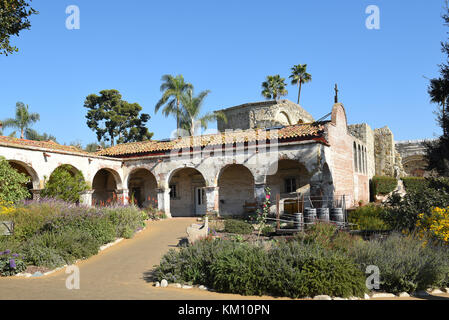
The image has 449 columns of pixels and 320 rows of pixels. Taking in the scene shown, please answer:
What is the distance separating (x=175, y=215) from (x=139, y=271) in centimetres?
1426

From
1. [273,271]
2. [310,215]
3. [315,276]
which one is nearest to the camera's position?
[315,276]

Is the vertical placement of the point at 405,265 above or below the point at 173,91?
below

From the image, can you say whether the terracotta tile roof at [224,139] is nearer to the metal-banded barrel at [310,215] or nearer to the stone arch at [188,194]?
the stone arch at [188,194]

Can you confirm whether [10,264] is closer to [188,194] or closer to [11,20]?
[11,20]

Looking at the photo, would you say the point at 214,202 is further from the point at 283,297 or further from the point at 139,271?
the point at 283,297

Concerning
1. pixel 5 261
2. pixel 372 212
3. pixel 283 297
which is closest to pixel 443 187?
pixel 372 212

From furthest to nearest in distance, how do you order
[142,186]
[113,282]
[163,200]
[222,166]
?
[142,186]
[163,200]
[222,166]
[113,282]

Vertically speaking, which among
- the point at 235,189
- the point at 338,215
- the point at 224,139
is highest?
the point at 224,139

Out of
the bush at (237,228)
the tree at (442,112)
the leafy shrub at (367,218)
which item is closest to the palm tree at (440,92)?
the tree at (442,112)

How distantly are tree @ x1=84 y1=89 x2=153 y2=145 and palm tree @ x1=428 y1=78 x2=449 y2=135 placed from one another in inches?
1414

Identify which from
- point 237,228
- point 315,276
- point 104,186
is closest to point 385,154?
point 237,228

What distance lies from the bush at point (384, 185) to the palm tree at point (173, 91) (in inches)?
644

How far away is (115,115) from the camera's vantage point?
44.5 meters

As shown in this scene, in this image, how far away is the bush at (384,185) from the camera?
27.9m
